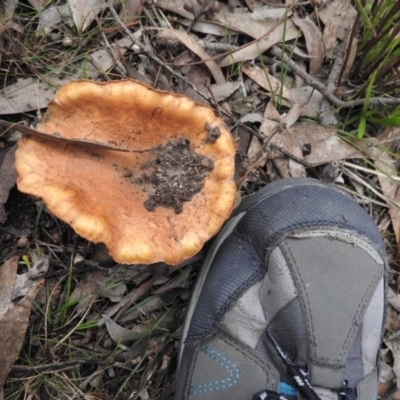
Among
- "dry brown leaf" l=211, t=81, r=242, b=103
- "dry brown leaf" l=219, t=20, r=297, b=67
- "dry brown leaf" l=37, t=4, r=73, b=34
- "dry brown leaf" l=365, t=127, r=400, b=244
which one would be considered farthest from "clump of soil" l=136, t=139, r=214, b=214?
"dry brown leaf" l=365, t=127, r=400, b=244

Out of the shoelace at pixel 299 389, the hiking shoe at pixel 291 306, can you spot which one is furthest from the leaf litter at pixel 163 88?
the shoelace at pixel 299 389

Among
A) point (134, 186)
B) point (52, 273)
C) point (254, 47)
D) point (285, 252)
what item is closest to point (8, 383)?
point (52, 273)

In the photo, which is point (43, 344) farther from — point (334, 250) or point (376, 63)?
point (376, 63)

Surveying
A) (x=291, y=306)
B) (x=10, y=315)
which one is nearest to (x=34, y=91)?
(x=10, y=315)

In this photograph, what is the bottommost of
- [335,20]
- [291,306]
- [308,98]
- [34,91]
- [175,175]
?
[291,306]

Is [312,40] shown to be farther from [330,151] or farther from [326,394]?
[326,394]
